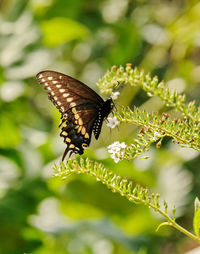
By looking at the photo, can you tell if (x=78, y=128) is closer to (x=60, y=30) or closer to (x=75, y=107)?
(x=75, y=107)

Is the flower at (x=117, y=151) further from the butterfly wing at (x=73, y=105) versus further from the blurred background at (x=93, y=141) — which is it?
the blurred background at (x=93, y=141)

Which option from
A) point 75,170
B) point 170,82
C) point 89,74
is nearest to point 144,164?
point 170,82

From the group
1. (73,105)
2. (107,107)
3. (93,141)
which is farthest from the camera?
(93,141)

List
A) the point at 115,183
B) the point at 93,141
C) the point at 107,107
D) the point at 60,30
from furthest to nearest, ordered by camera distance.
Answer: the point at 60,30
the point at 93,141
the point at 107,107
the point at 115,183

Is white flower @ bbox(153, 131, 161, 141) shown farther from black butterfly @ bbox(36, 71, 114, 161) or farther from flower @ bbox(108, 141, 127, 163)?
black butterfly @ bbox(36, 71, 114, 161)

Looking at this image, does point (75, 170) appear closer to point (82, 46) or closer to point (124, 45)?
point (124, 45)

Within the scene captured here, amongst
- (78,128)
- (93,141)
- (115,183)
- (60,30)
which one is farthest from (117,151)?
(60,30)
